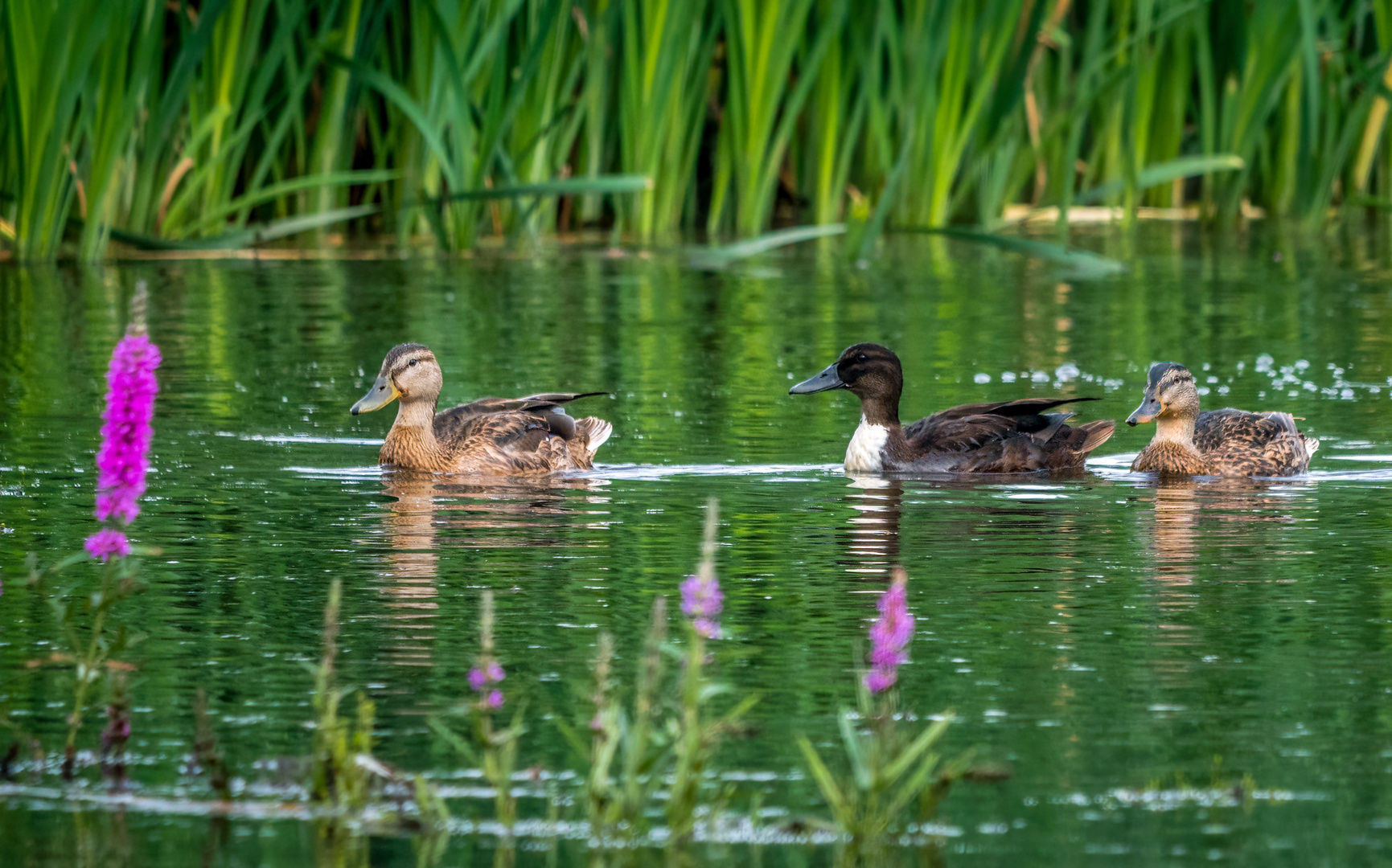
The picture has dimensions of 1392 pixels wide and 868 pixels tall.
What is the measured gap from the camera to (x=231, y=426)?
10688mm

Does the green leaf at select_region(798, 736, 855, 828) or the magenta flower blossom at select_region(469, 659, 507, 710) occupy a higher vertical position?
the magenta flower blossom at select_region(469, 659, 507, 710)

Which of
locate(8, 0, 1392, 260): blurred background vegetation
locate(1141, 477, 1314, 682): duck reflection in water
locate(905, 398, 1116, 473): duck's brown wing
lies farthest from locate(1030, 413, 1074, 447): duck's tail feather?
locate(8, 0, 1392, 260): blurred background vegetation

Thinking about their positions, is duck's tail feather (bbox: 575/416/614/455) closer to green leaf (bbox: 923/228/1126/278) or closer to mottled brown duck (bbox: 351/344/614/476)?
mottled brown duck (bbox: 351/344/614/476)

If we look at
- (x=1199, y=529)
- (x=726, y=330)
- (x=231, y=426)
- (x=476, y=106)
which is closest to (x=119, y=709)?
(x=1199, y=529)

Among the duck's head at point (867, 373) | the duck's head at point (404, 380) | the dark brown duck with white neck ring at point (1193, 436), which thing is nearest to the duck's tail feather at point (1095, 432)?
the dark brown duck with white neck ring at point (1193, 436)

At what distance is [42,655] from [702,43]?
14685 millimetres

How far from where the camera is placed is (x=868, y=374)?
10570 mm

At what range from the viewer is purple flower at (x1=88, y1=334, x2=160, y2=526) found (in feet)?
15.3

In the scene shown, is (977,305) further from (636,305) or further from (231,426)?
(231,426)

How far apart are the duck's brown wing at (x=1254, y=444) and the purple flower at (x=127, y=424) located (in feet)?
19.8

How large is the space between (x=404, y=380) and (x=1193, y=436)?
11.4 ft

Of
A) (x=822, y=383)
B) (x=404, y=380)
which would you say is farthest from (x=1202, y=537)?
(x=404, y=380)

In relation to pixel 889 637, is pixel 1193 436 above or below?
above

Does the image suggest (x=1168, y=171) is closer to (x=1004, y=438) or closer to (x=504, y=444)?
(x=1004, y=438)
